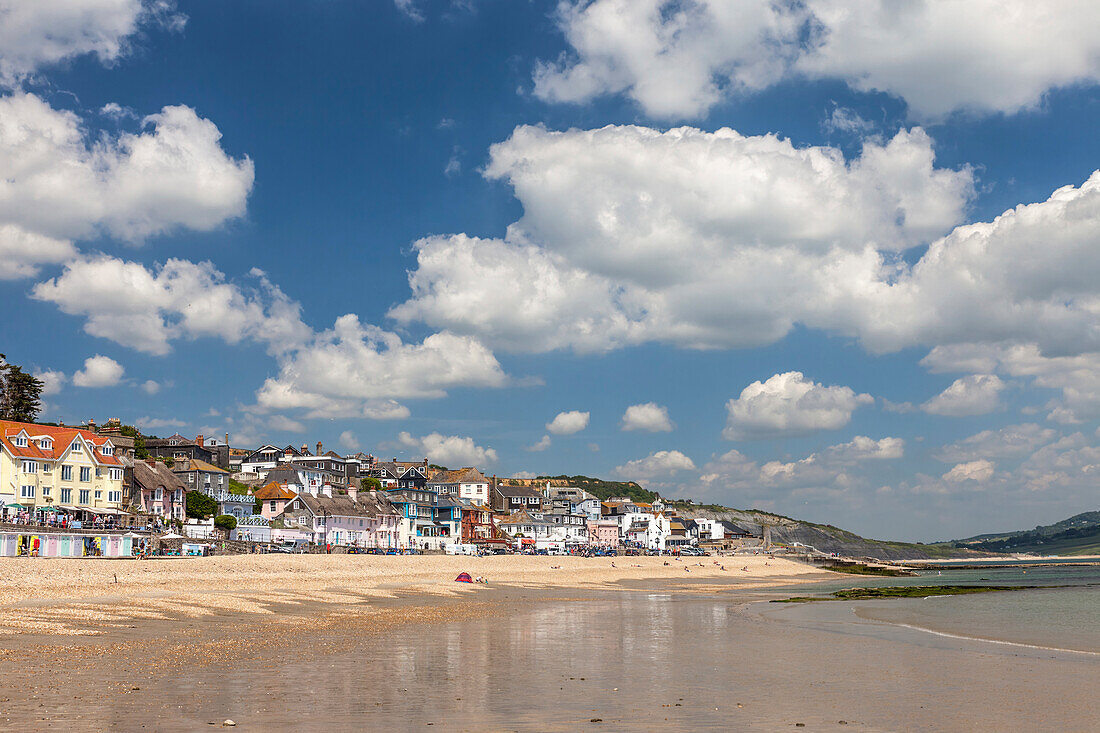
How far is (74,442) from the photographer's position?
86.1 metres

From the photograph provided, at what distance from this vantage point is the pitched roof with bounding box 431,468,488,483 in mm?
164625

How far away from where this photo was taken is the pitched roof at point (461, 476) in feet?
540

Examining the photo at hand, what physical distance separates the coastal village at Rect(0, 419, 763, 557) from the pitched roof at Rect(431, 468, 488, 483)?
0.35m

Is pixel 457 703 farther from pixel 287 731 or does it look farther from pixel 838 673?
pixel 838 673

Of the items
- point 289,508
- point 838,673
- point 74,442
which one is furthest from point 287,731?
point 289,508

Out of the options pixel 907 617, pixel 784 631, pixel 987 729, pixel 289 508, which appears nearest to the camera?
pixel 987 729

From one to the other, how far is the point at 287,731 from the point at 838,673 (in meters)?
14.4

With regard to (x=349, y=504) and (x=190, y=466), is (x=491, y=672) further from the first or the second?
(x=190, y=466)

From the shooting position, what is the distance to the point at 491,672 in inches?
804

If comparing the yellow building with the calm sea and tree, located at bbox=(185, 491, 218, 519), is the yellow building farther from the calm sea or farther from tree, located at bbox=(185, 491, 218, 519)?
the calm sea

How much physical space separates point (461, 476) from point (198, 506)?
232ft

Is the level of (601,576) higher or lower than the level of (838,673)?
lower

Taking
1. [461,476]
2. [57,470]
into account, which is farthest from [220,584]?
[461,476]

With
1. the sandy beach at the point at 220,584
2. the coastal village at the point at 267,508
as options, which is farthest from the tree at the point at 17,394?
the sandy beach at the point at 220,584
